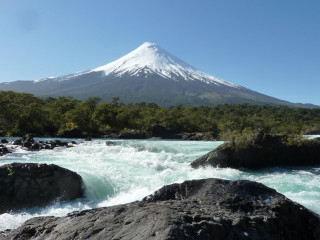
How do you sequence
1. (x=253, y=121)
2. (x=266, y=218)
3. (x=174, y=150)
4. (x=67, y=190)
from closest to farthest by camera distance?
(x=266, y=218) → (x=67, y=190) → (x=174, y=150) → (x=253, y=121)

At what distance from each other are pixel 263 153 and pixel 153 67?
135 m

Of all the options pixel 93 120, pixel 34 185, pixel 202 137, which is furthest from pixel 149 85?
pixel 34 185

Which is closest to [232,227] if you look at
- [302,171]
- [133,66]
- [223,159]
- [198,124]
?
[223,159]

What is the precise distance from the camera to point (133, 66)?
144625 millimetres

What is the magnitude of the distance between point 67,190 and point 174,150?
33.4 ft

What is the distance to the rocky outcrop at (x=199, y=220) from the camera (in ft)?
7.45

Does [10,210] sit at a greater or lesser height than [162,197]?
lesser

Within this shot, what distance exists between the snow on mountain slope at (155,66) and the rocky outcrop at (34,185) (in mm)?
127859

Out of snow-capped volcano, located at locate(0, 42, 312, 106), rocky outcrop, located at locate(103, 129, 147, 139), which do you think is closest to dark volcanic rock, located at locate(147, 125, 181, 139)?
rocky outcrop, located at locate(103, 129, 147, 139)

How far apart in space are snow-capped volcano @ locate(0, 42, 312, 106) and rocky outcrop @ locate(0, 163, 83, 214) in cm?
8734

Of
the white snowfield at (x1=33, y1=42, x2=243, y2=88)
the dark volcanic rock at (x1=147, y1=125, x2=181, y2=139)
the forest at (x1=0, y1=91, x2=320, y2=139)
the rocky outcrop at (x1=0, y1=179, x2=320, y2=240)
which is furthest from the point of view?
the white snowfield at (x1=33, y1=42, x2=243, y2=88)

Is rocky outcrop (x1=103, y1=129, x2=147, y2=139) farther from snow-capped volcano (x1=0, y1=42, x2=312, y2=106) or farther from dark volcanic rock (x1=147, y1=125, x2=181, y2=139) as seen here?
snow-capped volcano (x1=0, y1=42, x2=312, y2=106)

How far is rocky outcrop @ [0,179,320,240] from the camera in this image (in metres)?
2.27

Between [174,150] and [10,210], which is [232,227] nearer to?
[10,210]
